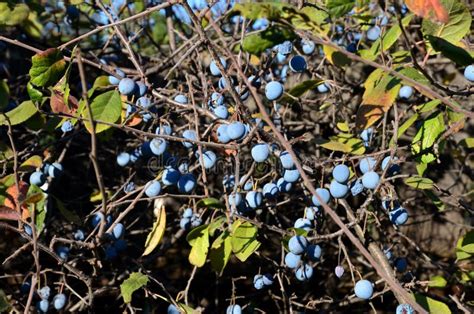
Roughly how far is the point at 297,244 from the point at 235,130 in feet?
0.93

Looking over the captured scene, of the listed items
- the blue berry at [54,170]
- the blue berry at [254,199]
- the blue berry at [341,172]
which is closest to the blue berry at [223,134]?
the blue berry at [254,199]

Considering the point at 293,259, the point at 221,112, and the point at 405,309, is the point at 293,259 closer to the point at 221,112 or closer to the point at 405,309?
the point at 405,309

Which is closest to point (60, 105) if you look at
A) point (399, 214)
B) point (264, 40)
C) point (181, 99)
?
point (181, 99)

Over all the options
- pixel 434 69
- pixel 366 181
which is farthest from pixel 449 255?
pixel 366 181

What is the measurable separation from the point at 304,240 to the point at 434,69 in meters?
1.32

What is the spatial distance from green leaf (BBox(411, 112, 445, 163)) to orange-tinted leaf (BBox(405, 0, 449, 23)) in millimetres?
375

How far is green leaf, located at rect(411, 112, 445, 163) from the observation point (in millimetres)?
1184

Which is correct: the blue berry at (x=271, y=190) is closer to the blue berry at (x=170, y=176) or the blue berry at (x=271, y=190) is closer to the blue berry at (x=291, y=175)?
the blue berry at (x=291, y=175)

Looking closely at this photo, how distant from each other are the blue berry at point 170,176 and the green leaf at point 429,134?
55 cm

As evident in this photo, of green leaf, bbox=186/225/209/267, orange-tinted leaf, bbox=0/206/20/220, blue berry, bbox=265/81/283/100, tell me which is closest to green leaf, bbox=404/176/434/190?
blue berry, bbox=265/81/283/100

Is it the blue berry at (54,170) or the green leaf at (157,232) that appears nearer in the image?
the green leaf at (157,232)

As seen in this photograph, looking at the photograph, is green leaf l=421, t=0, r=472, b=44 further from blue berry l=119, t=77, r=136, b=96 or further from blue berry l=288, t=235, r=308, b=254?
blue berry l=119, t=77, r=136, b=96

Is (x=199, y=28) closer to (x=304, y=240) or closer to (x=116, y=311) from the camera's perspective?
(x=304, y=240)

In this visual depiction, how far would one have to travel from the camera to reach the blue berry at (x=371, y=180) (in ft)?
3.95
